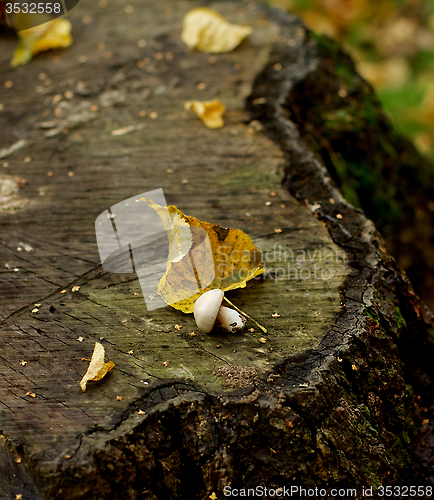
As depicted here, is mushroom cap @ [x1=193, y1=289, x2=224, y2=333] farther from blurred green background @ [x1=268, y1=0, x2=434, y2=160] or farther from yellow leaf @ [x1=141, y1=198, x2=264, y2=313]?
blurred green background @ [x1=268, y1=0, x2=434, y2=160]

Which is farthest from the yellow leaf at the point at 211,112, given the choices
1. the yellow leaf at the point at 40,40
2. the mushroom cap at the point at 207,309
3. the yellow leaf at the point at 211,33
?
the yellow leaf at the point at 40,40

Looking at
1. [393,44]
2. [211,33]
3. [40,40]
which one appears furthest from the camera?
[393,44]

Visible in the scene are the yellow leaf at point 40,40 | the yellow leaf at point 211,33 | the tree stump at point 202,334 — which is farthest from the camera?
the yellow leaf at point 40,40

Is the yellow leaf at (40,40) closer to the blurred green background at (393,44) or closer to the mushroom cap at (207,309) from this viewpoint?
the mushroom cap at (207,309)

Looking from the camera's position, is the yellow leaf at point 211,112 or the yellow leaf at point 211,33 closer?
the yellow leaf at point 211,112

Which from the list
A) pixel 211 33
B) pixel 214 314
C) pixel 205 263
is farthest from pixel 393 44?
pixel 214 314

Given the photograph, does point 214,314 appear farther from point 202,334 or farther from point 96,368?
point 96,368

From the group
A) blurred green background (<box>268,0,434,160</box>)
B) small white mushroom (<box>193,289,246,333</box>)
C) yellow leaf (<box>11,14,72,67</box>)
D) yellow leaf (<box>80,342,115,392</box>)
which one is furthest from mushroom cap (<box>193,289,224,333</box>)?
blurred green background (<box>268,0,434,160</box>)
